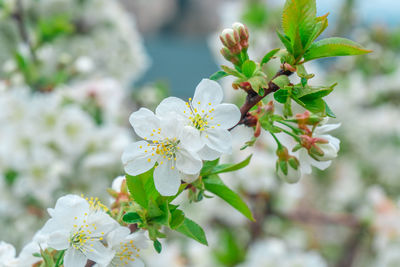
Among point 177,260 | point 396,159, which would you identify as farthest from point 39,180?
point 396,159

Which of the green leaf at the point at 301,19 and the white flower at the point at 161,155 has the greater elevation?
the green leaf at the point at 301,19

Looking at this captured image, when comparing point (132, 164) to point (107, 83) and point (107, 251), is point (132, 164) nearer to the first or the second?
point (107, 251)

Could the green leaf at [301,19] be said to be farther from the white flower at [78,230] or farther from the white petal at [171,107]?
the white flower at [78,230]

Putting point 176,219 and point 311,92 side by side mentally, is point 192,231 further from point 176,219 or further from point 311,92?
point 311,92

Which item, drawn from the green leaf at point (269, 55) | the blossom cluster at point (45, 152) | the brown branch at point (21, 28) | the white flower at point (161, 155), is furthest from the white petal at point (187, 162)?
the brown branch at point (21, 28)

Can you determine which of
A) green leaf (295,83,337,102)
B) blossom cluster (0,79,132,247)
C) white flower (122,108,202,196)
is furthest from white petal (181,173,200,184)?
blossom cluster (0,79,132,247)

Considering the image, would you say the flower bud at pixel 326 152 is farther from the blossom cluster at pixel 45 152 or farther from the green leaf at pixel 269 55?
the blossom cluster at pixel 45 152

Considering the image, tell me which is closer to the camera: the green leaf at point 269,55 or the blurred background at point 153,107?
the green leaf at point 269,55

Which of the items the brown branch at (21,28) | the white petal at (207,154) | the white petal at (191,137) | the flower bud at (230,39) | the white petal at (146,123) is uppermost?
the brown branch at (21,28)
